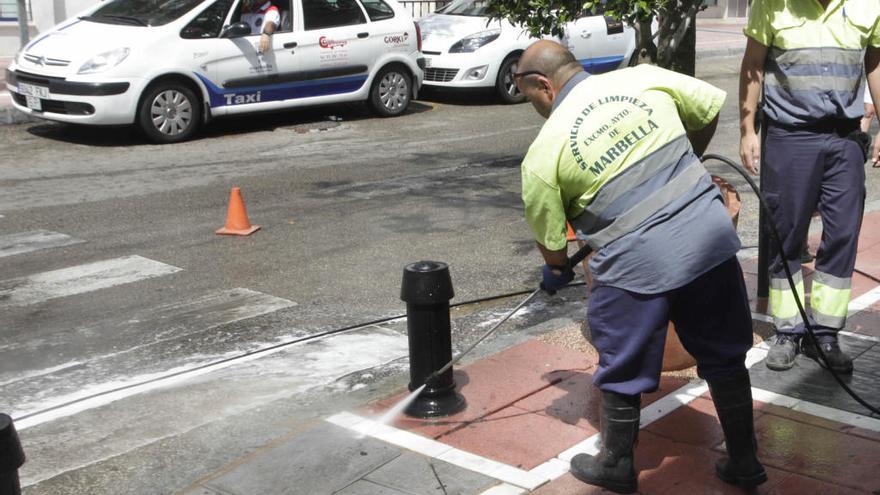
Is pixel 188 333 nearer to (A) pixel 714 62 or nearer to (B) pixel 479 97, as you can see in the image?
(B) pixel 479 97

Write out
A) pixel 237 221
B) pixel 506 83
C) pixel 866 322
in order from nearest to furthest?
pixel 866 322, pixel 237 221, pixel 506 83

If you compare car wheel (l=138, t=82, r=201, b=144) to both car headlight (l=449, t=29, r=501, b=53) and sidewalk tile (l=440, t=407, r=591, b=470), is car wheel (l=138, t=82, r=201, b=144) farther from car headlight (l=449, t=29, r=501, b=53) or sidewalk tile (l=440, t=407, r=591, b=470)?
sidewalk tile (l=440, t=407, r=591, b=470)

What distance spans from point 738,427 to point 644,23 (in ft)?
9.71

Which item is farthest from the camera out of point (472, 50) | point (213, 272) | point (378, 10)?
point (472, 50)

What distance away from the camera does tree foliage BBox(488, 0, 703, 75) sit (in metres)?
6.56

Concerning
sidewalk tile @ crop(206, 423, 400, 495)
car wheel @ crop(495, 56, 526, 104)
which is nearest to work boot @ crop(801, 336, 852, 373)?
sidewalk tile @ crop(206, 423, 400, 495)

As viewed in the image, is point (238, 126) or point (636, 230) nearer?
point (636, 230)

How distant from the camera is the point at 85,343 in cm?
608

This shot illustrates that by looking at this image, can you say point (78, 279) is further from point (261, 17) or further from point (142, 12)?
point (261, 17)

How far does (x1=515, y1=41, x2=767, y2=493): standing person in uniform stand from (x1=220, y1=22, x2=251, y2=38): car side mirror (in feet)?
30.2

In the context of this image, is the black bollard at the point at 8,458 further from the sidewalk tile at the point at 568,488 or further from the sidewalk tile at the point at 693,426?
the sidewalk tile at the point at 693,426

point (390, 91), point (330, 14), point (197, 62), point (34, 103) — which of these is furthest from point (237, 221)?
point (390, 91)

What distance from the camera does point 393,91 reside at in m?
14.7

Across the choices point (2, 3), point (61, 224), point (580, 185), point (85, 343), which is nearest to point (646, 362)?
point (580, 185)
